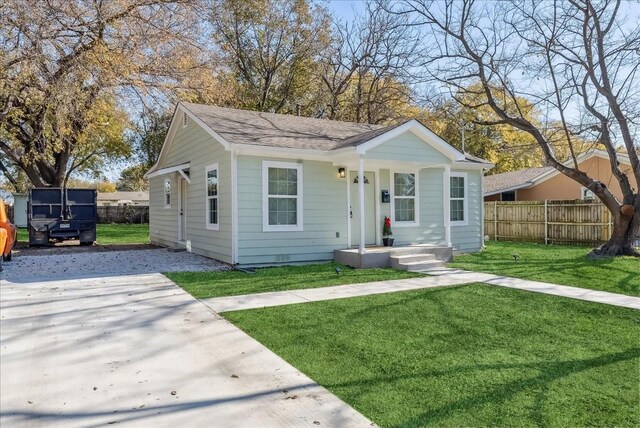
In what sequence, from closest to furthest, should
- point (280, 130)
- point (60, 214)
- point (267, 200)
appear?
point (267, 200) < point (280, 130) < point (60, 214)

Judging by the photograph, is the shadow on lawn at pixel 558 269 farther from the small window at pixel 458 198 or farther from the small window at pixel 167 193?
the small window at pixel 167 193

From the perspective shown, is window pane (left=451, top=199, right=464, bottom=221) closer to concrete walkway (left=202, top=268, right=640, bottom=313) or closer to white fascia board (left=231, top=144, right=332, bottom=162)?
concrete walkway (left=202, top=268, right=640, bottom=313)

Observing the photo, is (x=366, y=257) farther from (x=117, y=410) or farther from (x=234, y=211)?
(x=117, y=410)

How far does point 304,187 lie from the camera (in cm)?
1006

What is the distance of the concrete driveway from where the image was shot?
2.85 metres

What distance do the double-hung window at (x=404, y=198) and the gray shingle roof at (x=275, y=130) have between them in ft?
4.86

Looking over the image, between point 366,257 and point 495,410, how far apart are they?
6610mm

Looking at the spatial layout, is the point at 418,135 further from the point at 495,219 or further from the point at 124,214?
the point at 124,214

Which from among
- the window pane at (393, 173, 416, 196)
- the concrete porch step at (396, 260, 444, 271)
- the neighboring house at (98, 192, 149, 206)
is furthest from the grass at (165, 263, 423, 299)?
the neighboring house at (98, 192, 149, 206)

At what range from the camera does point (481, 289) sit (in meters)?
7.05

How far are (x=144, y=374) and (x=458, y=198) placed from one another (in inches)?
434

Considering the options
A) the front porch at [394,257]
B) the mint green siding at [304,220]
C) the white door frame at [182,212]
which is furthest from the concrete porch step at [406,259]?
the white door frame at [182,212]

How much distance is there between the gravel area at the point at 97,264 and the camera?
8312 mm

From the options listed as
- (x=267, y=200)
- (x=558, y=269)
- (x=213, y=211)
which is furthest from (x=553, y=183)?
(x=213, y=211)
